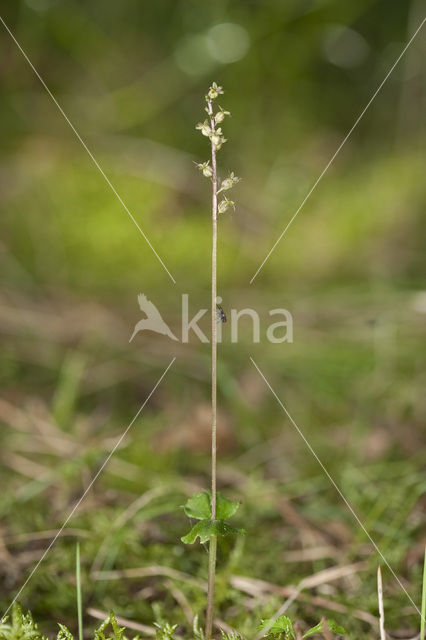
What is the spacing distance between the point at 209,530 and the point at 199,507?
0.05 meters

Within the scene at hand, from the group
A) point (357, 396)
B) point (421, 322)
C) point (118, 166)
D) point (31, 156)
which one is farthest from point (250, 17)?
point (357, 396)

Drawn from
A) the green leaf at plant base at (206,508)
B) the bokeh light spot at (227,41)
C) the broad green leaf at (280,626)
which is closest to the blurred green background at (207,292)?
the bokeh light spot at (227,41)

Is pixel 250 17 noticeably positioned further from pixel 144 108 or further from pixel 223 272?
pixel 223 272

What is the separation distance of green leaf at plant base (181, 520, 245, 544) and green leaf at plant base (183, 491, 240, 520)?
0.01 m

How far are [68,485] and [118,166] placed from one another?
7.49ft

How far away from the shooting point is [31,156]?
3.48 m

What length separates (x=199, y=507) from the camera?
938 mm

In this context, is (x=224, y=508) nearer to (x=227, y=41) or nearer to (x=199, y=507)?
(x=199, y=507)

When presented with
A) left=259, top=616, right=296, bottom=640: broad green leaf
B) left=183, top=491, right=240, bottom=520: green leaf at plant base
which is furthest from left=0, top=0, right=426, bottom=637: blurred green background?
left=183, top=491, right=240, bottom=520: green leaf at plant base

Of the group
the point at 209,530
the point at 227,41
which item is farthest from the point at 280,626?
the point at 227,41

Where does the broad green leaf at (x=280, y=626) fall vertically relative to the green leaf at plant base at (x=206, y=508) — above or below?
below

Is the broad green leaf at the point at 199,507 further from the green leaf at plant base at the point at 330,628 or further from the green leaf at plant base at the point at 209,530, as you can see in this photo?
the green leaf at plant base at the point at 330,628

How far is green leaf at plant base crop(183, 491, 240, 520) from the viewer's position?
3.02 feet

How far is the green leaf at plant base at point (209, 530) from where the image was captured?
0.89m
